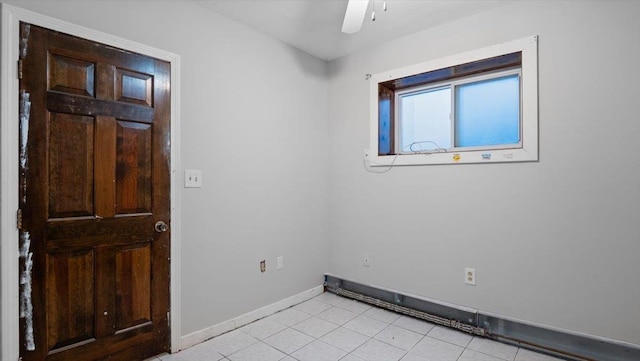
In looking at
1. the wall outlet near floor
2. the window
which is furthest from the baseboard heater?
the window

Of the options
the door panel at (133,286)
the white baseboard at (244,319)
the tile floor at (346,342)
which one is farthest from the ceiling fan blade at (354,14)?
the white baseboard at (244,319)

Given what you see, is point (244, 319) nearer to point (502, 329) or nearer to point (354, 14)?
point (502, 329)

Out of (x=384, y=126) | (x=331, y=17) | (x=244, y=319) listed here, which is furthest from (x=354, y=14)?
(x=244, y=319)

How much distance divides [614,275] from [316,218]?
2367mm

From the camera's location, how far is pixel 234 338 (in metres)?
2.39

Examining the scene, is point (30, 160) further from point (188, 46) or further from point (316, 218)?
point (316, 218)

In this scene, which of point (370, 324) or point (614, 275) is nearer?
point (614, 275)

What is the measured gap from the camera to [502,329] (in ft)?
7.69

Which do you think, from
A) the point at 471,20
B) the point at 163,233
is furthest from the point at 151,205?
the point at 471,20

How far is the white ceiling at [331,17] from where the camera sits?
233cm

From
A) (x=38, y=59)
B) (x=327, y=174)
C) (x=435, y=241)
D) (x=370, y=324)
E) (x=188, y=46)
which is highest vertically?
(x=188, y=46)

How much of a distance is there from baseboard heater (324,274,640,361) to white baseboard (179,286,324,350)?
0.42 meters

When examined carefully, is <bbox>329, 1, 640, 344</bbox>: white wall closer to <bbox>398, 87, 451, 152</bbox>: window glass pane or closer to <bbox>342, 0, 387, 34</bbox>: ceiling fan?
<bbox>398, 87, 451, 152</bbox>: window glass pane

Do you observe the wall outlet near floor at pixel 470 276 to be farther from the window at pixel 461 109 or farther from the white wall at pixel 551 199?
the window at pixel 461 109
